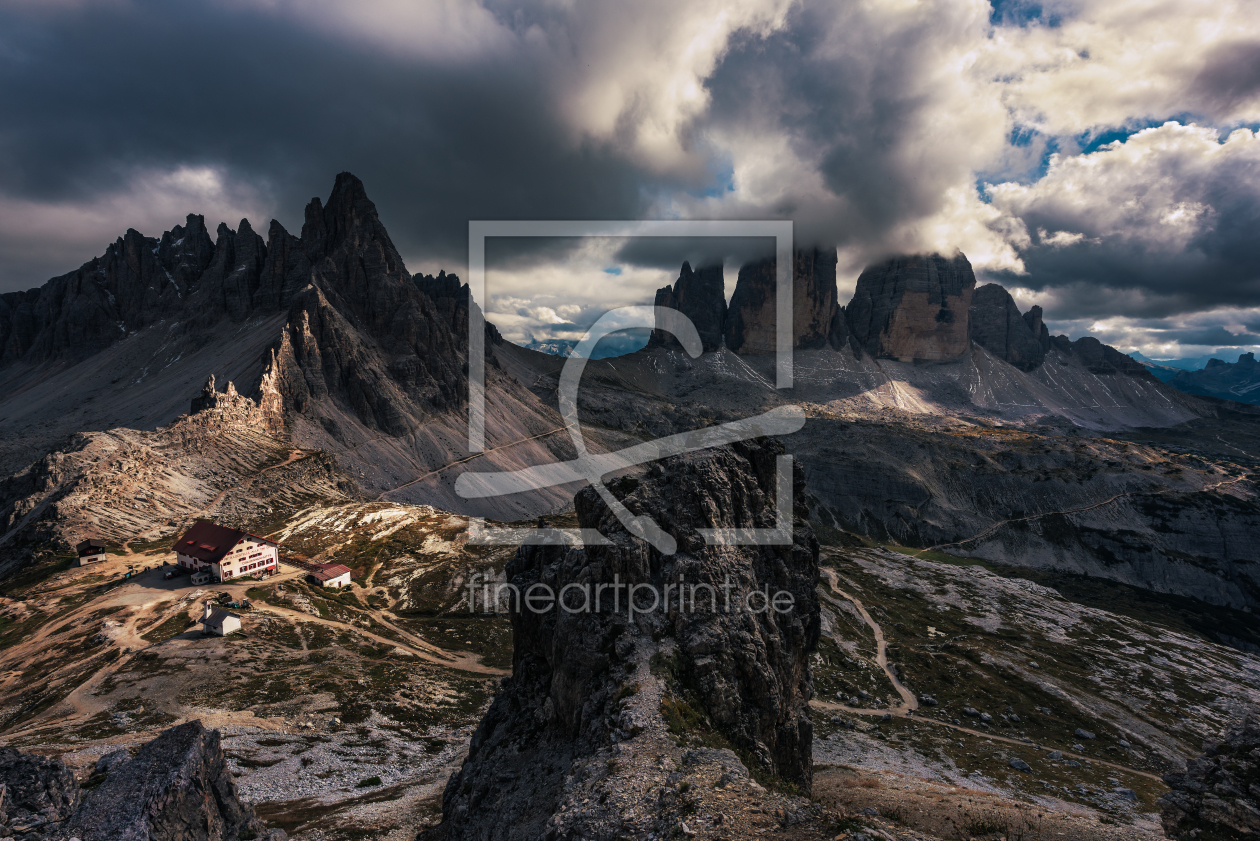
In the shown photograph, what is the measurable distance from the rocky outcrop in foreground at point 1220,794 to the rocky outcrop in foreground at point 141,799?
45.2m

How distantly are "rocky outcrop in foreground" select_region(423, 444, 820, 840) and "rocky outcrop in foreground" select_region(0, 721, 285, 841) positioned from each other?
1110cm

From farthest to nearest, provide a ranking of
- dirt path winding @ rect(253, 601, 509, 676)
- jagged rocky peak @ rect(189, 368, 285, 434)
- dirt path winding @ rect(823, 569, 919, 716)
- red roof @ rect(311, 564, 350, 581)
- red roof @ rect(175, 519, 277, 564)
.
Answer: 1. jagged rocky peak @ rect(189, 368, 285, 434)
2. red roof @ rect(311, 564, 350, 581)
3. red roof @ rect(175, 519, 277, 564)
4. dirt path winding @ rect(253, 601, 509, 676)
5. dirt path winding @ rect(823, 569, 919, 716)

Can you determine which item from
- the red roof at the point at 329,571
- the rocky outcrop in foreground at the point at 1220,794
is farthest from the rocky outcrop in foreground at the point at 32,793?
the red roof at the point at 329,571

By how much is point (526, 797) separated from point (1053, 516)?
219428mm

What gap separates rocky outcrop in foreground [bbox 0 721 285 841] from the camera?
2127 centimetres

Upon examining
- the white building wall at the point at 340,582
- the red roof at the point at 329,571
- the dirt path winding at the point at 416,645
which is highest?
the red roof at the point at 329,571

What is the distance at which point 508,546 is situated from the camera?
368ft

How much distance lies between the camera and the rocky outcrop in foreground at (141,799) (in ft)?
69.8

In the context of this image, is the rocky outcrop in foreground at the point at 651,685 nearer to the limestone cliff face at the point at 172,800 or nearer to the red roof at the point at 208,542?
the limestone cliff face at the point at 172,800

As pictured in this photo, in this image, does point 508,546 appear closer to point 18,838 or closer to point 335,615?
point 335,615

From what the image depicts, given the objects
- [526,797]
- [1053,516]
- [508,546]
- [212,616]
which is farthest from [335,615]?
[1053,516]

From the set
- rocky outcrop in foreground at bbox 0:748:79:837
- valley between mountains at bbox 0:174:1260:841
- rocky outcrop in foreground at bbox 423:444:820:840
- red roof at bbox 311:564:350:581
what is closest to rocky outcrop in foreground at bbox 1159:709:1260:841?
valley between mountains at bbox 0:174:1260:841

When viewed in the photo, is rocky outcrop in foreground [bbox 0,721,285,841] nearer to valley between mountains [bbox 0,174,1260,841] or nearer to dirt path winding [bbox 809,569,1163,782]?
valley between mountains [bbox 0,174,1260,841]

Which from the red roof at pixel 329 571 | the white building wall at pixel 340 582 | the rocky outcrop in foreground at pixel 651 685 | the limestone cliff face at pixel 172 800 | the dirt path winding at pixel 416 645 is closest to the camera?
the rocky outcrop in foreground at pixel 651 685
